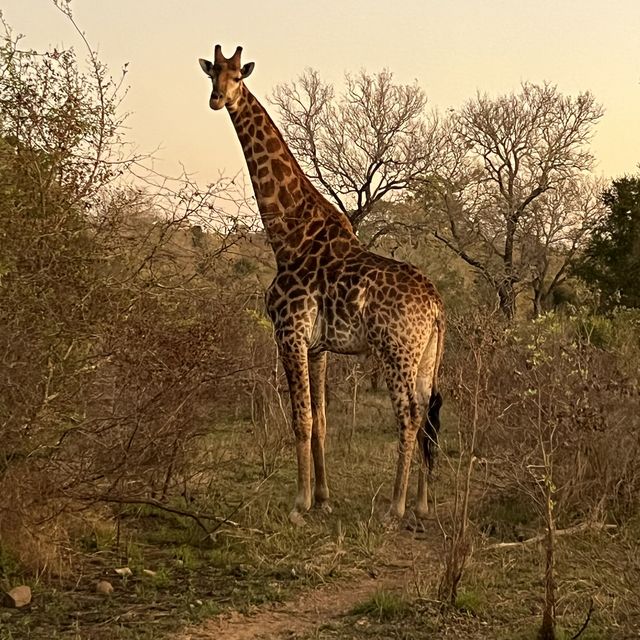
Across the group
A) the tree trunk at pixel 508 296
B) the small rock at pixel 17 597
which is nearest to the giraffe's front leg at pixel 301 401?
the small rock at pixel 17 597

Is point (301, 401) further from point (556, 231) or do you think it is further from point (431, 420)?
point (556, 231)

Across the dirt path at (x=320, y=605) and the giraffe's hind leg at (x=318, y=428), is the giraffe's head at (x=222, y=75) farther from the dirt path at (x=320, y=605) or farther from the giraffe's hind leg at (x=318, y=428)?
the dirt path at (x=320, y=605)

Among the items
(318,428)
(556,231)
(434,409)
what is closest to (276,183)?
(318,428)

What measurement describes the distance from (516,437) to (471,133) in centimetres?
2236

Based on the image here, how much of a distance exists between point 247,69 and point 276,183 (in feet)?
3.09

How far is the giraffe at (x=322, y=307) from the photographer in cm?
659

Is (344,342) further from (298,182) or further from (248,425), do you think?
(248,425)

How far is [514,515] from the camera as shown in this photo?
649 centimetres

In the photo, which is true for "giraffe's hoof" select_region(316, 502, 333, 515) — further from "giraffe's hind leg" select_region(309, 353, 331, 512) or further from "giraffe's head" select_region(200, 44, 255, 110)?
"giraffe's head" select_region(200, 44, 255, 110)

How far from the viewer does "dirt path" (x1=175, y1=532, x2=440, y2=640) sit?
4309 millimetres

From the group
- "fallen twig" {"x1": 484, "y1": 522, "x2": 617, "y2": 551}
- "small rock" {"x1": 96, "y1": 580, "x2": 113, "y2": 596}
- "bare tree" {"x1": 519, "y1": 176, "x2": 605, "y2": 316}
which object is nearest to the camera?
"small rock" {"x1": 96, "y1": 580, "x2": 113, "y2": 596}

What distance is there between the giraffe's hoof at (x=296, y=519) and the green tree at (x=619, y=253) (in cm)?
1237

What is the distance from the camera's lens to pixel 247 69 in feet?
23.5

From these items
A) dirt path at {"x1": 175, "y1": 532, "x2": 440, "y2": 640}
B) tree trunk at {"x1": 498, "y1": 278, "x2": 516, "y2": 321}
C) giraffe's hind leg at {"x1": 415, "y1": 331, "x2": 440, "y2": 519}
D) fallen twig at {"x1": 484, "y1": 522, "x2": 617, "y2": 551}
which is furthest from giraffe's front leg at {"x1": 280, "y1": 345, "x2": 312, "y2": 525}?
tree trunk at {"x1": 498, "y1": 278, "x2": 516, "y2": 321}
